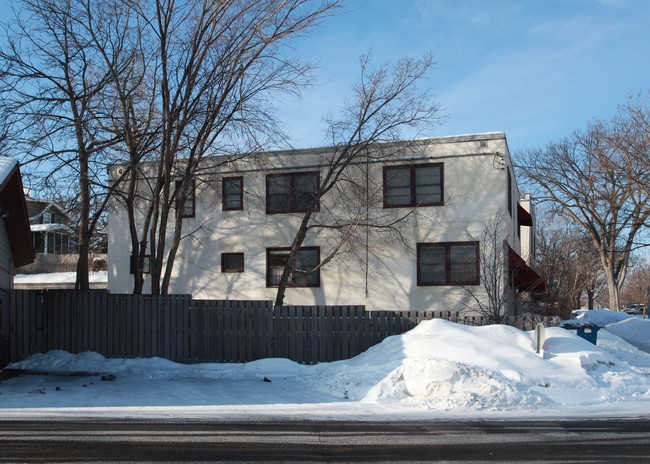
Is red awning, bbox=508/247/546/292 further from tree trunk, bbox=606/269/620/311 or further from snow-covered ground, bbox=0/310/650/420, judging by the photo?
tree trunk, bbox=606/269/620/311

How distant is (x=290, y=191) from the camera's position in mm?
21953

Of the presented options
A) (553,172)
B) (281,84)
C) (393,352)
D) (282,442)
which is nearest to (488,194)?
(281,84)

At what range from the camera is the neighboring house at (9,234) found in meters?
13.8

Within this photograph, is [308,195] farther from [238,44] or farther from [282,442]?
[282,442]

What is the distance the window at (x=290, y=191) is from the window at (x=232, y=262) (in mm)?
2096

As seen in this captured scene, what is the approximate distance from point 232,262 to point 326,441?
15.4 metres

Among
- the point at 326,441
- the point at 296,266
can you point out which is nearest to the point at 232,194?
the point at 296,266

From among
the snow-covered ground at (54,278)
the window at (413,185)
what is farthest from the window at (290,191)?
the snow-covered ground at (54,278)

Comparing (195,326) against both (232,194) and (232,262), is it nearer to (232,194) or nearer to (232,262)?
(232,262)

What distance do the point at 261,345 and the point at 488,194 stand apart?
9599 mm

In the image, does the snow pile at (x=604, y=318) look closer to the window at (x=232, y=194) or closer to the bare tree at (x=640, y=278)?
Result: the window at (x=232, y=194)

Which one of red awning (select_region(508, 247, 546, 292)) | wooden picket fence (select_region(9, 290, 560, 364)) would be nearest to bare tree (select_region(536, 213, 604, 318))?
red awning (select_region(508, 247, 546, 292))

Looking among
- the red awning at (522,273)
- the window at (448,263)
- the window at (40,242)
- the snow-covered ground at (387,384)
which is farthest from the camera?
the window at (40,242)

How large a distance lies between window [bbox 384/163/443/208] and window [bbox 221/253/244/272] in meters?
5.93
